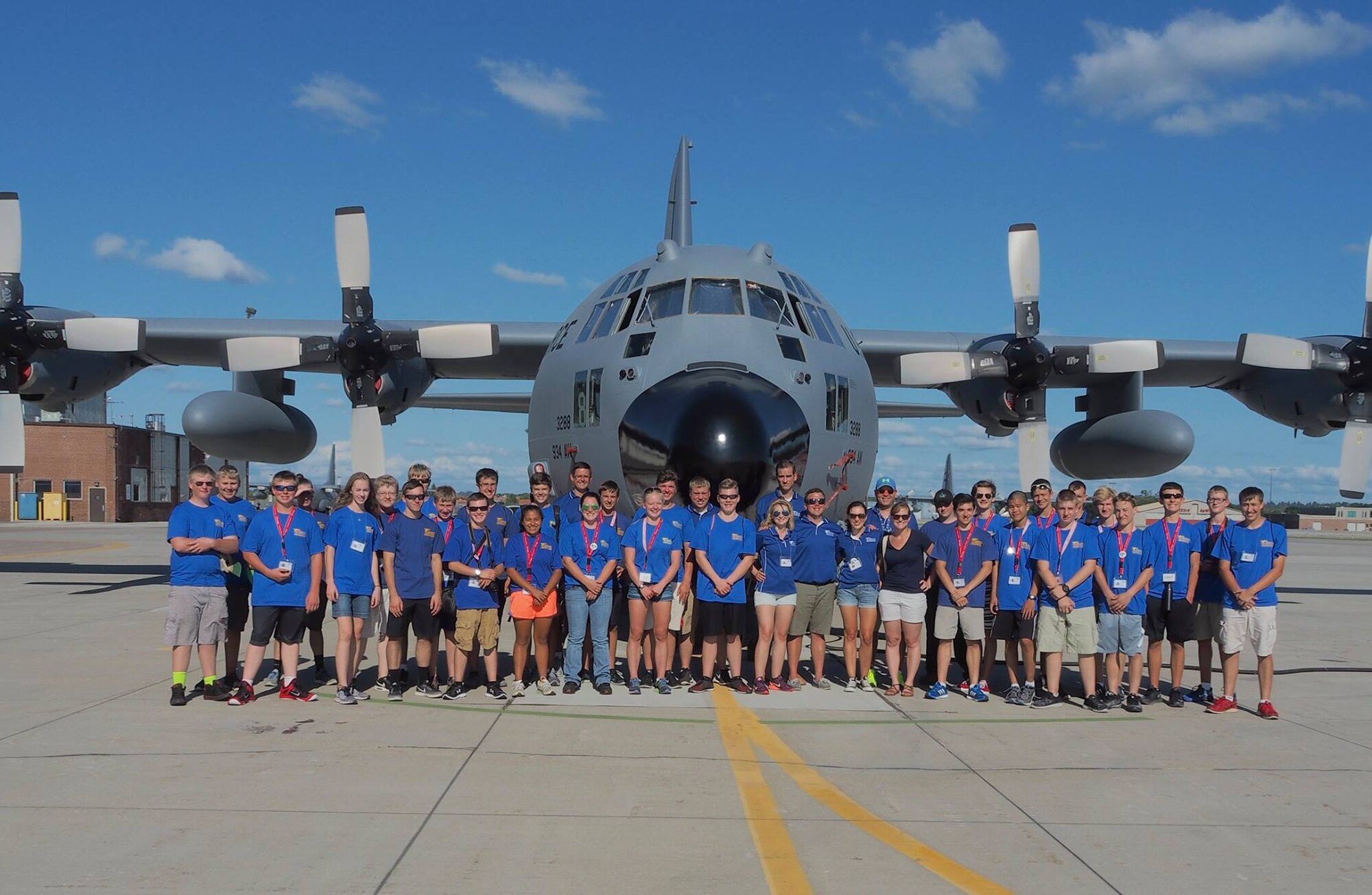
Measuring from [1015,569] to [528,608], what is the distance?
3.99m

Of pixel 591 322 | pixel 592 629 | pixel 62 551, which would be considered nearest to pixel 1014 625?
pixel 592 629

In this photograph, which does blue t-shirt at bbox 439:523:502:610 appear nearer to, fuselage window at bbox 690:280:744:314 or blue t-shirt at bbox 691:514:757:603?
blue t-shirt at bbox 691:514:757:603

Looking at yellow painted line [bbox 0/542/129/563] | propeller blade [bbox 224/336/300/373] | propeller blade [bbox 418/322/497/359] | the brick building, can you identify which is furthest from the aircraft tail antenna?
the brick building

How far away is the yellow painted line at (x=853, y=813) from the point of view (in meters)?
4.26

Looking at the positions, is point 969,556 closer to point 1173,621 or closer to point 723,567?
point 1173,621

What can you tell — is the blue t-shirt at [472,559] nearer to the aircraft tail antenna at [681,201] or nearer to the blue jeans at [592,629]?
the blue jeans at [592,629]

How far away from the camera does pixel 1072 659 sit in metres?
10.7

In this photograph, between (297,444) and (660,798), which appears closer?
(660,798)

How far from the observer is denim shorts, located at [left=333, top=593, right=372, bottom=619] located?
7895 mm

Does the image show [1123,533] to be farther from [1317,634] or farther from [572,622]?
[1317,634]

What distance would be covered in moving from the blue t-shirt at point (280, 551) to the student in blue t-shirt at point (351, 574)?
0.61 ft

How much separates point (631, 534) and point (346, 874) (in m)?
4.22

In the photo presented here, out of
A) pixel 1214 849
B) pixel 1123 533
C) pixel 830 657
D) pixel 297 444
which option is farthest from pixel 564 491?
pixel 297 444

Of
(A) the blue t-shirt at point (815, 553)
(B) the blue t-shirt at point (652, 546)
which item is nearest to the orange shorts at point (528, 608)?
(B) the blue t-shirt at point (652, 546)
